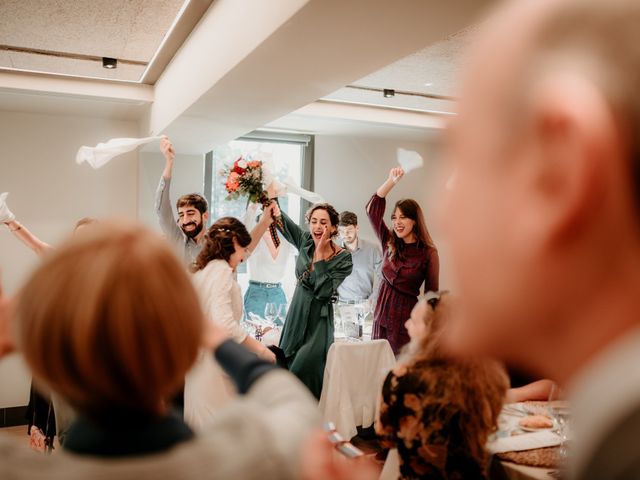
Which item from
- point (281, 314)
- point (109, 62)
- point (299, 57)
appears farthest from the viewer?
point (281, 314)

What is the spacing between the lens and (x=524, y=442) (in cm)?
190

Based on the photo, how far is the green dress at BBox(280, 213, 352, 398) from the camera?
3.62 metres

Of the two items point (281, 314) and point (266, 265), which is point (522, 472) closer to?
point (281, 314)

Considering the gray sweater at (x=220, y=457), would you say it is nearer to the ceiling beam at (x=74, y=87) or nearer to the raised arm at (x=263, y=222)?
the raised arm at (x=263, y=222)

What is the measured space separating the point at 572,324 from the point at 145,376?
472 millimetres

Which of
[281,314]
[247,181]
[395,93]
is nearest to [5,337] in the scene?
[247,181]

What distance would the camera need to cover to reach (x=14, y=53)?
3488 mm

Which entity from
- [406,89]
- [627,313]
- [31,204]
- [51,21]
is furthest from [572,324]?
[31,204]

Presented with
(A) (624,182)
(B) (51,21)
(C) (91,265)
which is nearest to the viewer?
Answer: (A) (624,182)

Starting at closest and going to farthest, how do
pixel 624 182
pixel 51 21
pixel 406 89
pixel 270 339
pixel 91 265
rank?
pixel 624 182, pixel 91 265, pixel 51 21, pixel 270 339, pixel 406 89

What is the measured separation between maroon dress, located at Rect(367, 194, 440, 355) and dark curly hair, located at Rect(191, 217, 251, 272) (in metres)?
1.41

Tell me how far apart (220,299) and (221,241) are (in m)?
0.35

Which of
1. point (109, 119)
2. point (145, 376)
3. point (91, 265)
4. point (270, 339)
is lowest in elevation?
point (270, 339)

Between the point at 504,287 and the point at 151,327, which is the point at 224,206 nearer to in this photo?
the point at 151,327
